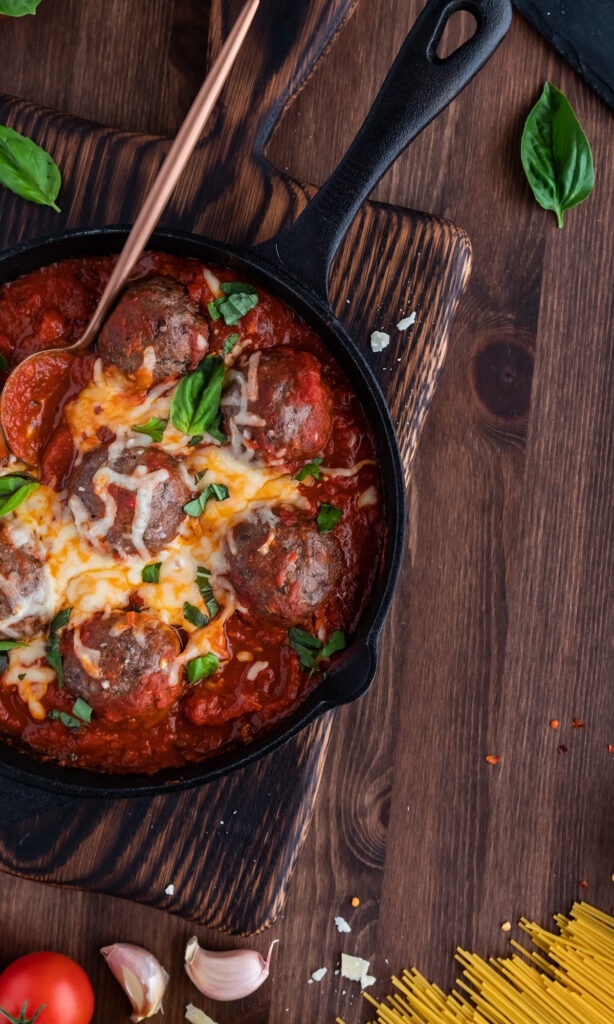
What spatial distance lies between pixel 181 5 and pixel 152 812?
303 centimetres

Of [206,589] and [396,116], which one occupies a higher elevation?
[396,116]

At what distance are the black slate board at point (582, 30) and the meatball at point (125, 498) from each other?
7.34ft

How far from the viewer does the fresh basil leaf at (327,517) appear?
288 centimetres

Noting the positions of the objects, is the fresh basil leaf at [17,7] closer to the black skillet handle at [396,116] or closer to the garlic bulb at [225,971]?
the black skillet handle at [396,116]

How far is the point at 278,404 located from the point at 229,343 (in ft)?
1.00

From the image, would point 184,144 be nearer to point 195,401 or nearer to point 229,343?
point 229,343

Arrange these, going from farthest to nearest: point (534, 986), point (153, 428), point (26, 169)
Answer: point (534, 986) < point (26, 169) < point (153, 428)

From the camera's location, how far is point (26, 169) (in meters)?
3.07

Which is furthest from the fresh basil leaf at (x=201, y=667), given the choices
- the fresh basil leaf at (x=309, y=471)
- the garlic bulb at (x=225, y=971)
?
the garlic bulb at (x=225, y=971)

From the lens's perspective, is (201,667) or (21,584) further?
(201,667)

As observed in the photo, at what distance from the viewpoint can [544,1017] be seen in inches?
133

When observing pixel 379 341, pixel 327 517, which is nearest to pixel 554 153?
pixel 379 341

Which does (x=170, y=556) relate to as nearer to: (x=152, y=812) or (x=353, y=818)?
(x=152, y=812)

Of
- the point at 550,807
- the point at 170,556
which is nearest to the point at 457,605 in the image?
the point at 550,807
